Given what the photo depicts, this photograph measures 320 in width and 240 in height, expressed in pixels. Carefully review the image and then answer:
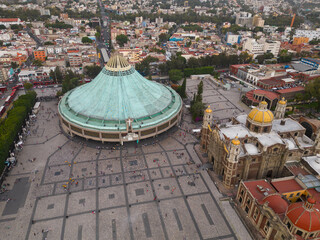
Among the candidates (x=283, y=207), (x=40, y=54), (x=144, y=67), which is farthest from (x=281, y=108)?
Answer: (x=40, y=54)

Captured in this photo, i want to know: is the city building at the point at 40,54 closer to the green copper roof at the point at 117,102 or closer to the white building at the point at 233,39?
the green copper roof at the point at 117,102

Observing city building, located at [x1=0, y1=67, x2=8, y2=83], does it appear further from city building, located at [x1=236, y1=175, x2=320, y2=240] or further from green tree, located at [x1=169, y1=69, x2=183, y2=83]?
city building, located at [x1=236, y1=175, x2=320, y2=240]

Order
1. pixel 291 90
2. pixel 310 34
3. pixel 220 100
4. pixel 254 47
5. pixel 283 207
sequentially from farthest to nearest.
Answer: pixel 310 34 → pixel 254 47 → pixel 291 90 → pixel 220 100 → pixel 283 207

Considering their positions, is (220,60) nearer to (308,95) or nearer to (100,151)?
(308,95)

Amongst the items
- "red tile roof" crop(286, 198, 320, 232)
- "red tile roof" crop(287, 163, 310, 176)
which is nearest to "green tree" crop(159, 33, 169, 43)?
"red tile roof" crop(287, 163, 310, 176)

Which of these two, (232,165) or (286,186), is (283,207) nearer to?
(286,186)

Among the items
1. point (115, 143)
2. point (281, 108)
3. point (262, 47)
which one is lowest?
point (115, 143)

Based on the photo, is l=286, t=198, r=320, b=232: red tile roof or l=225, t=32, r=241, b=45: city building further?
l=225, t=32, r=241, b=45: city building
